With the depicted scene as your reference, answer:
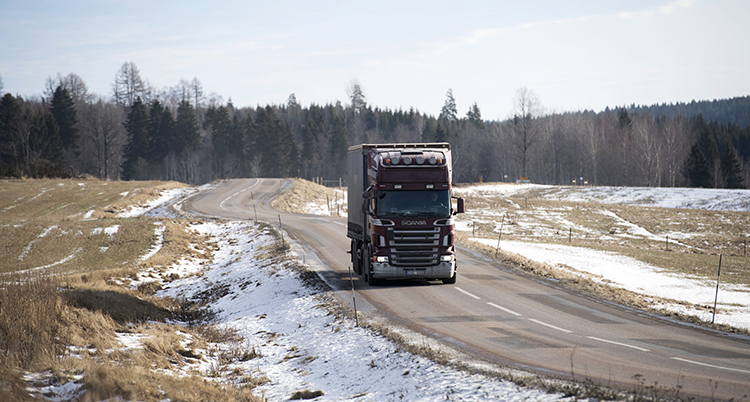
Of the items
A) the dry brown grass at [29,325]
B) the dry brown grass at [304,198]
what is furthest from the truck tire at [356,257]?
the dry brown grass at [304,198]

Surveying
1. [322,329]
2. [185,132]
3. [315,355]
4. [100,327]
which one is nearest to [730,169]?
[322,329]

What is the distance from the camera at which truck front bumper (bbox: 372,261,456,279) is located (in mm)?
16078

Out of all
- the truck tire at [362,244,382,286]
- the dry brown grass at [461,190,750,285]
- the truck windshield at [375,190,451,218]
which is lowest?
the dry brown grass at [461,190,750,285]

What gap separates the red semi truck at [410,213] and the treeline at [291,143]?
228 ft

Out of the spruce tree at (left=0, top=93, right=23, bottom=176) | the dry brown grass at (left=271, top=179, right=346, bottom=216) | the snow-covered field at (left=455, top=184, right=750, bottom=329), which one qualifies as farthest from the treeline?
the dry brown grass at (left=271, top=179, right=346, bottom=216)

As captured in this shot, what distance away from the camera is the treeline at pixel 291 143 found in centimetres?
8419

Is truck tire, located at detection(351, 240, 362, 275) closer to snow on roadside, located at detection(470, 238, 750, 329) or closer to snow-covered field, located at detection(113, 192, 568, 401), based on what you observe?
snow-covered field, located at detection(113, 192, 568, 401)

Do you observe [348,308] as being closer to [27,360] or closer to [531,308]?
[531,308]

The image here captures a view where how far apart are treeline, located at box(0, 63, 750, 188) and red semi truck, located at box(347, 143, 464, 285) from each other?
228 ft

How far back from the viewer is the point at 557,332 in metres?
12.0

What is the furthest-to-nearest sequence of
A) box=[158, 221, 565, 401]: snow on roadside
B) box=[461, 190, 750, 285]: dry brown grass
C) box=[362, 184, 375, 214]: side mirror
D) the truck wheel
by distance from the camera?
box=[461, 190, 750, 285]: dry brown grass → the truck wheel → box=[362, 184, 375, 214]: side mirror → box=[158, 221, 565, 401]: snow on roadside

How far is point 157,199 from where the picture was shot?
52.9 m

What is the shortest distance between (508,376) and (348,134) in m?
120

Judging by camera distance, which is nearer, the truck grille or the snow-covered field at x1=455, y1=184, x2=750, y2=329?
the truck grille
